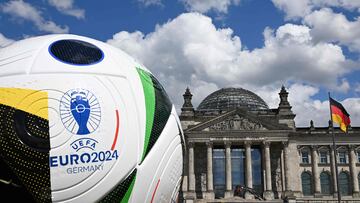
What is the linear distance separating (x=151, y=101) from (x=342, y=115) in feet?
103

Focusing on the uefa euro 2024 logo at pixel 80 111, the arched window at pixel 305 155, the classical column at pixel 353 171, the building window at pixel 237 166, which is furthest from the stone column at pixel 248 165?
the uefa euro 2024 logo at pixel 80 111

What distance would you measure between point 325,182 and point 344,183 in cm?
242

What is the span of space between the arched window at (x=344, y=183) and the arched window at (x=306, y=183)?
3.94 meters

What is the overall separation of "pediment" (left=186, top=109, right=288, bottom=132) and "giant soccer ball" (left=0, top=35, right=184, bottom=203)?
166ft

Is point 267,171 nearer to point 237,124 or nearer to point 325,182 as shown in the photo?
point 237,124

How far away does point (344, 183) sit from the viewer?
58562mm

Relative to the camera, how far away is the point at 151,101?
18.5ft

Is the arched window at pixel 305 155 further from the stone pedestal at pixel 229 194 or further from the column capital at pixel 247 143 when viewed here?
the stone pedestal at pixel 229 194

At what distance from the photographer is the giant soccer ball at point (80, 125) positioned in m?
4.71

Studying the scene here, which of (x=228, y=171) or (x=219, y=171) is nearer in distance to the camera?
(x=228, y=171)

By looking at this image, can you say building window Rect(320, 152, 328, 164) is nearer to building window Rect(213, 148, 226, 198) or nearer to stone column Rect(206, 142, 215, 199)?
building window Rect(213, 148, 226, 198)

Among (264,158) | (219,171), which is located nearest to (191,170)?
(219,171)

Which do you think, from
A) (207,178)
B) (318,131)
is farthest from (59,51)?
(318,131)

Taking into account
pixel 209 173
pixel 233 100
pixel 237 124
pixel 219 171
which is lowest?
pixel 209 173
